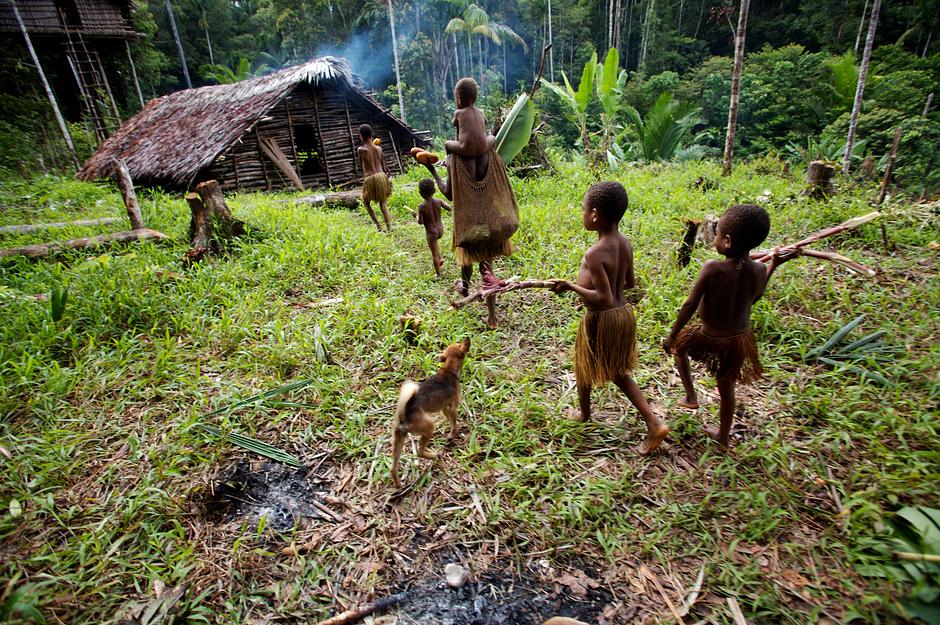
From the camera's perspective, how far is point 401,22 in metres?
24.3

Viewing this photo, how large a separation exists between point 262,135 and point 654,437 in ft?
38.3

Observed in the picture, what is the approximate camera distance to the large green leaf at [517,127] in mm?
6114

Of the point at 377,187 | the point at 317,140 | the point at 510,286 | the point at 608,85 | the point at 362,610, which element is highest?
the point at 608,85

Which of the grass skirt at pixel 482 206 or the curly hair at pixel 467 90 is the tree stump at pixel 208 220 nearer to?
the grass skirt at pixel 482 206

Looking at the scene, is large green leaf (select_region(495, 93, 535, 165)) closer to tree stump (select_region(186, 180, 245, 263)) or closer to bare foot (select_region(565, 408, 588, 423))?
tree stump (select_region(186, 180, 245, 263))

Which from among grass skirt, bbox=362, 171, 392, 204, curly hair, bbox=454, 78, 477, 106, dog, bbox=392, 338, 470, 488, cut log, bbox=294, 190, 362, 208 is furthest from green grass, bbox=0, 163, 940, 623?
cut log, bbox=294, 190, 362, 208

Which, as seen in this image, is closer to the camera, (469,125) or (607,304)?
(607,304)

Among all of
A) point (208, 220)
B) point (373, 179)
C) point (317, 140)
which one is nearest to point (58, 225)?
point (208, 220)

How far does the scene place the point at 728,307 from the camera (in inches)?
89.8

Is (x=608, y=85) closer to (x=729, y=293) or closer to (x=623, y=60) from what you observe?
(x=729, y=293)

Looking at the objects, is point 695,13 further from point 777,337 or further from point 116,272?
point 116,272

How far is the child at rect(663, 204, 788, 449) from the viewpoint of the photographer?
84.4 inches

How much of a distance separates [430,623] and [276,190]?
11.4m

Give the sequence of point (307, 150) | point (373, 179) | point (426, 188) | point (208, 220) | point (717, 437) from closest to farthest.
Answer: point (717, 437)
point (426, 188)
point (208, 220)
point (373, 179)
point (307, 150)
